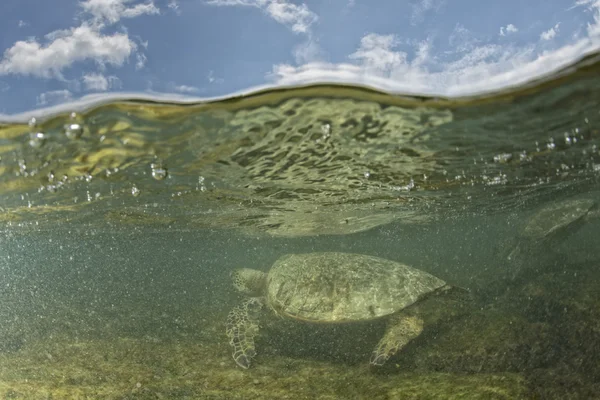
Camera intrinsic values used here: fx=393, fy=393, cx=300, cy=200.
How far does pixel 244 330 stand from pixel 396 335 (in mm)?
3954

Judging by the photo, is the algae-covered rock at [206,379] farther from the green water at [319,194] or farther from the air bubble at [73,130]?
the air bubble at [73,130]

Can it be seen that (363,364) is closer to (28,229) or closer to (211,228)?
→ (211,228)

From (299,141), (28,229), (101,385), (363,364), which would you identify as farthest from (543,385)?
(28,229)

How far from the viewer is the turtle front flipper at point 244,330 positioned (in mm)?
9594

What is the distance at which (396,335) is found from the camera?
30.9 ft

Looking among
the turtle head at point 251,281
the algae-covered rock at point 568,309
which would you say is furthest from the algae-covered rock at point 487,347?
the turtle head at point 251,281

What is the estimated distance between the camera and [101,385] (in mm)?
8922

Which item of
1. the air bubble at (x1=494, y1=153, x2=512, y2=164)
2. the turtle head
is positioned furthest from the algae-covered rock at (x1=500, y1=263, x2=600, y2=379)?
the turtle head

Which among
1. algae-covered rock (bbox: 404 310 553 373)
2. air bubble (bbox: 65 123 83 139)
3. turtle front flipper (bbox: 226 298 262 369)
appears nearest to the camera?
air bubble (bbox: 65 123 83 139)

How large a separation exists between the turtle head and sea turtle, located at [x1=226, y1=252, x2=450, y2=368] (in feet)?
4.85

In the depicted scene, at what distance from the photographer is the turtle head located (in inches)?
525

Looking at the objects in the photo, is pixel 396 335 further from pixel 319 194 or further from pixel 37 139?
pixel 37 139

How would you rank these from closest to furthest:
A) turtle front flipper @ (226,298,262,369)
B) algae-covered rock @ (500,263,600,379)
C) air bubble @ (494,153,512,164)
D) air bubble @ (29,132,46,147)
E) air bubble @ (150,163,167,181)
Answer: air bubble @ (29,132,46,147)
algae-covered rock @ (500,263,600,379)
turtle front flipper @ (226,298,262,369)
air bubble @ (150,163,167,181)
air bubble @ (494,153,512,164)

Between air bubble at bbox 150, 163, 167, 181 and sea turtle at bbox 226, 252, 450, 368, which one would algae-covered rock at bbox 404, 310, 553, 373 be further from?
air bubble at bbox 150, 163, 167, 181
